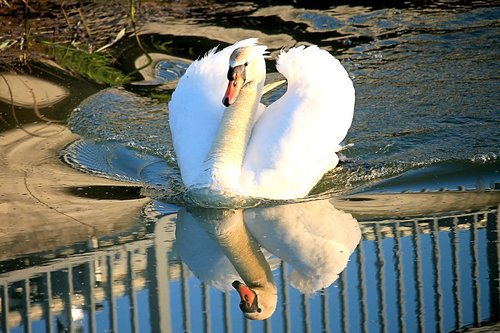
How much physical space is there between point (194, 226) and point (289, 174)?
618 mm

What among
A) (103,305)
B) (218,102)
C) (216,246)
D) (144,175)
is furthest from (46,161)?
(103,305)

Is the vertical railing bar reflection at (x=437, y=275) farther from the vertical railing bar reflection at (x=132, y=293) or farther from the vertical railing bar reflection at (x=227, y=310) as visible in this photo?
the vertical railing bar reflection at (x=132, y=293)

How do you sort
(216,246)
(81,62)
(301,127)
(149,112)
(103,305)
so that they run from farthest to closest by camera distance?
(81,62)
(149,112)
(301,127)
(216,246)
(103,305)

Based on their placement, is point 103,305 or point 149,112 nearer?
point 103,305

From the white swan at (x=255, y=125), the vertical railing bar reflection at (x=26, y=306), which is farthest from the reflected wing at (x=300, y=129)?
the vertical railing bar reflection at (x=26, y=306)

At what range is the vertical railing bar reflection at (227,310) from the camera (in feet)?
15.3

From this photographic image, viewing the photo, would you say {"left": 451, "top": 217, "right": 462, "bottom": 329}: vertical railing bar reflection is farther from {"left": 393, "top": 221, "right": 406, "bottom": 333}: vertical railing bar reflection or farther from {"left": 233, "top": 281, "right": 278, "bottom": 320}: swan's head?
{"left": 233, "top": 281, "right": 278, "bottom": 320}: swan's head

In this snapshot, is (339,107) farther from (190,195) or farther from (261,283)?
(261,283)

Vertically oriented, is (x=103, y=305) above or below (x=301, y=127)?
below

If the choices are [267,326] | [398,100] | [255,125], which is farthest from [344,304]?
[398,100]

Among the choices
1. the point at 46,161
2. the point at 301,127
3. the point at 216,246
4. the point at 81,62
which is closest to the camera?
the point at 216,246

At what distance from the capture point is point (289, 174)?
6.01 meters

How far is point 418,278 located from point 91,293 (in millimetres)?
1586

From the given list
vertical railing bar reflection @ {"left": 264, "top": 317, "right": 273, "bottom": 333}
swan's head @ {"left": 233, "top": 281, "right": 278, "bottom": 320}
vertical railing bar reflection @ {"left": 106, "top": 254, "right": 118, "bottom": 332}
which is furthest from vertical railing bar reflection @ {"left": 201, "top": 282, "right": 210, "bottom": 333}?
vertical railing bar reflection @ {"left": 106, "top": 254, "right": 118, "bottom": 332}
